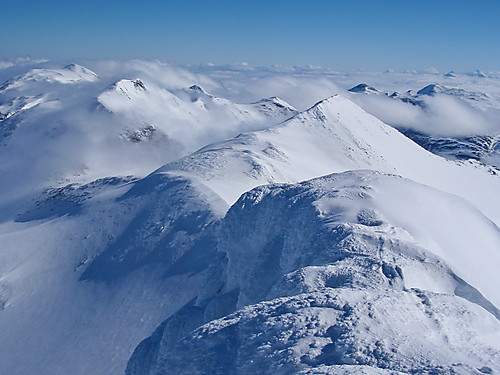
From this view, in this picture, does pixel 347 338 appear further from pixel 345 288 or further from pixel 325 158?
pixel 325 158

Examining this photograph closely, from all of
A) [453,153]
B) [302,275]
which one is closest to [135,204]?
[302,275]

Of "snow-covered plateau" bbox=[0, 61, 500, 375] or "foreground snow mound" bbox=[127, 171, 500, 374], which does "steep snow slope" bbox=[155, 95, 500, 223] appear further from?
"foreground snow mound" bbox=[127, 171, 500, 374]

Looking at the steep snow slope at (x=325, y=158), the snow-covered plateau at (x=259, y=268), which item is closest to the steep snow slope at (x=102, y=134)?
the snow-covered plateau at (x=259, y=268)

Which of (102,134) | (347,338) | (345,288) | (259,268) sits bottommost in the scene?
(102,134)

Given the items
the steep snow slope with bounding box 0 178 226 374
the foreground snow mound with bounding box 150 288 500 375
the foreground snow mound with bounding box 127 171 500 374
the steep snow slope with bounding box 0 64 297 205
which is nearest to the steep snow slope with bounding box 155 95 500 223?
the steep snow slope with bounding box 0 178 226 374

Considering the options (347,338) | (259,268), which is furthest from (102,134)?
(347,338)

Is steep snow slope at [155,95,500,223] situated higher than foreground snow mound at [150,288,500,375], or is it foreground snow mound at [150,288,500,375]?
foreground snow mound at [150,288,500,375]

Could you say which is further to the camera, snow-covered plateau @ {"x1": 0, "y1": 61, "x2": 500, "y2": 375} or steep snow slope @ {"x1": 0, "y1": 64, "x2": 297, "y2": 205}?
steep snow slope @ {"x1": 0, "y1": 64, "x2": 297, "y2": 205}

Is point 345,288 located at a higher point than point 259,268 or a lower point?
higher

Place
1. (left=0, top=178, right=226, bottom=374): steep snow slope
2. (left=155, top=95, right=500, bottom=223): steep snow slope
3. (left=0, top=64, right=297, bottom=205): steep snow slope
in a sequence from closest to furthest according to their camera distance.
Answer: (left=0, top=178, right=226, bottom=374): steep snow slope, (left=155, top=95, right=500, bottom=223): steep snow slope, (left=0, top=64, right=297, bottom=205): steep snow slope

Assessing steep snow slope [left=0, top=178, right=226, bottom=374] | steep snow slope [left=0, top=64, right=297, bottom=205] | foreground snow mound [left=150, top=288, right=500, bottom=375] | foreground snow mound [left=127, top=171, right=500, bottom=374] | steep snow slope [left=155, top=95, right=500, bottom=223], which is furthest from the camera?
steep snow slope [left=0, top=64, right=297, bottom=205]
